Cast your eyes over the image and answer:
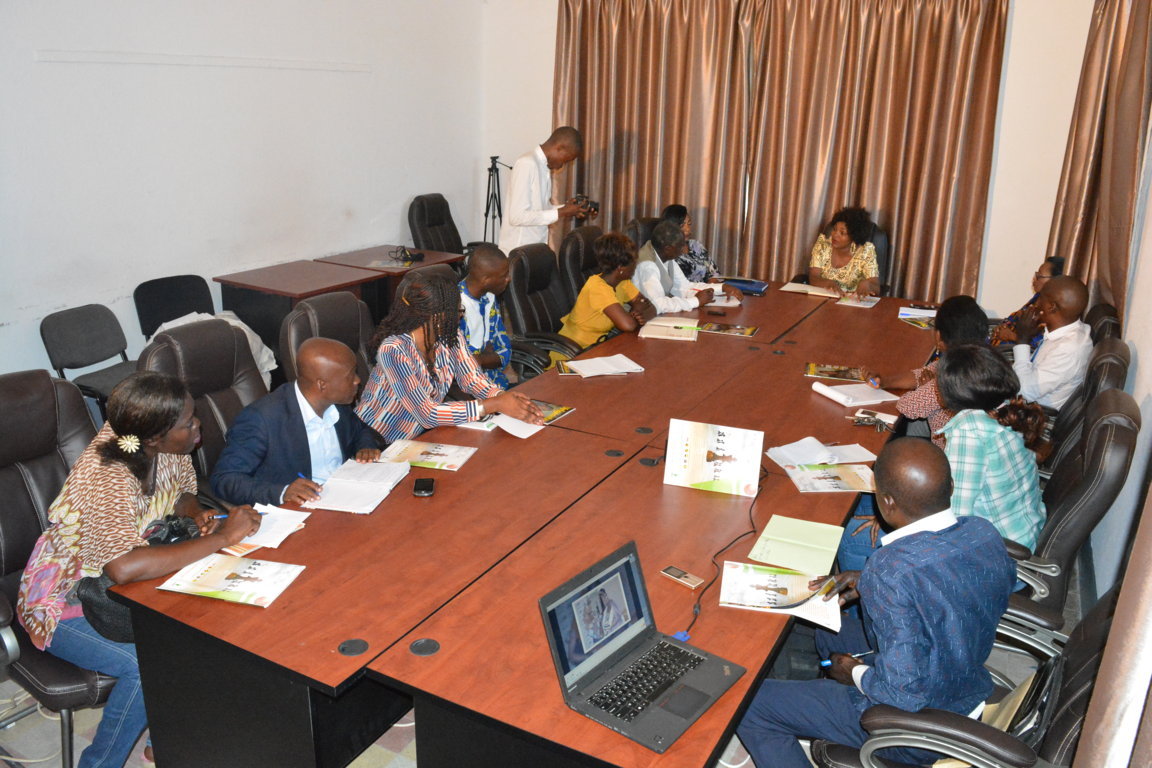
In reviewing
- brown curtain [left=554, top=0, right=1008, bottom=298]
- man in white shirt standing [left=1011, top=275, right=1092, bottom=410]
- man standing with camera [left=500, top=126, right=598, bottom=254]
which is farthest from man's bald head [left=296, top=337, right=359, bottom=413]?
brown curtain [left=554, top=0, right=1008, bottom=298]

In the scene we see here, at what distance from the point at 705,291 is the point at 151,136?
3.36 meters

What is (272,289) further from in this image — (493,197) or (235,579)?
(235,579)

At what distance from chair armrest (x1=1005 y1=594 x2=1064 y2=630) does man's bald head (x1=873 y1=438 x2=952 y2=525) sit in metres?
0.46

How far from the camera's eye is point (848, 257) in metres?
5.99

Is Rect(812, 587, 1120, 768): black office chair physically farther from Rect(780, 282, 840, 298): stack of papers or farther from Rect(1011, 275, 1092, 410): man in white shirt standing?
Rect(780, 282, 840, 298): stack of papers

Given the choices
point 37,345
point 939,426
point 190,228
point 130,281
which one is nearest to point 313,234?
point 190,228

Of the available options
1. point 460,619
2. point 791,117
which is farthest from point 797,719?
point 791,117

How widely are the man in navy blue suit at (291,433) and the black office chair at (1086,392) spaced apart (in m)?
2.44

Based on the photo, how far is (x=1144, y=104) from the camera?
4980 millimetres

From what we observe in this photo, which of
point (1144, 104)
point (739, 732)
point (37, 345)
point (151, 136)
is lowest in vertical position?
point (739, 732)

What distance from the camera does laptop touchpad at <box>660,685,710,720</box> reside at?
1.89 metres

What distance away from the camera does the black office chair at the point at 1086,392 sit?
326cm

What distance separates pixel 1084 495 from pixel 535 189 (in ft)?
13.7

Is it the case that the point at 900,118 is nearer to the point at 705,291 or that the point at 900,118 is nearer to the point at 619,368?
the point at 705,291
